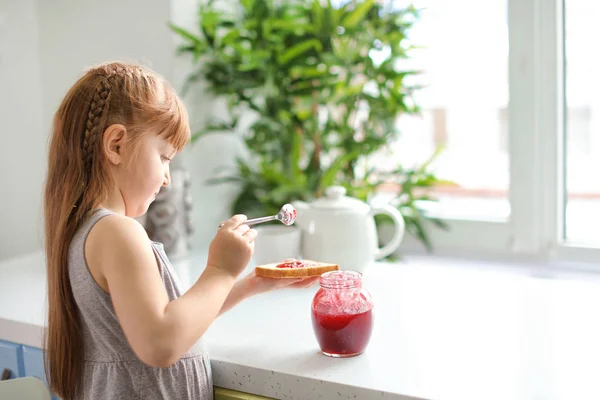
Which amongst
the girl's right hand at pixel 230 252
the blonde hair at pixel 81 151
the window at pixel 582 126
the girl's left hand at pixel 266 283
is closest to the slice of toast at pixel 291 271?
the girl's left hand at pixel 266 283

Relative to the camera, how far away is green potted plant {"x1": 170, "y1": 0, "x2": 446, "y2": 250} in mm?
1746

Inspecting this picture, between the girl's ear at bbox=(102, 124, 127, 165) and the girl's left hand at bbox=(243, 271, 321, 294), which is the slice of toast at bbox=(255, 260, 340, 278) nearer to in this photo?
the girl's left hand at bbox=(243, 271, 321, 294)

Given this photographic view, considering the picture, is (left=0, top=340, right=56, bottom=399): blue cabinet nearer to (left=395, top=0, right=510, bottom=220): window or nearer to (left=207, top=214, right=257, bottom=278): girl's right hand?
(left=207, top=214, right=257, bottom=278): girl's right hand

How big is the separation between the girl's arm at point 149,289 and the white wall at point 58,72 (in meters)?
0.90

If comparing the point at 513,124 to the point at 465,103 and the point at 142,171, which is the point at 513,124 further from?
the point at 142,171

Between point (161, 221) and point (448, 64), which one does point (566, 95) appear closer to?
point (448, 64)

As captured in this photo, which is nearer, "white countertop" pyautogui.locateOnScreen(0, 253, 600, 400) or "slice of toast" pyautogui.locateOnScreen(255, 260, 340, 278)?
"white countertop" pyautogui.locateOnScreen(0, 253, 600, 400)

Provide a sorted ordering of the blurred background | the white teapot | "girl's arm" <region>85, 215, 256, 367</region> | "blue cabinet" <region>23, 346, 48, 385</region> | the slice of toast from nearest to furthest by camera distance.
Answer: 1. "girl's arm" <region>85, 215, 256, 367</region>
2. the slice of toast
3. "blue cabinet" <region>23, 346, 48, 385</region>
4. the white teapot
5. the blurred background

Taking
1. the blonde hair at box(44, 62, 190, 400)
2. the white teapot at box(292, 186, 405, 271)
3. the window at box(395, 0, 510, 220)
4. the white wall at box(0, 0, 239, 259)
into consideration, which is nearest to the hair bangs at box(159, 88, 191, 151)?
the blonde hair at box(44, 62, 190, 400)

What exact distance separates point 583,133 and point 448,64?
39cm

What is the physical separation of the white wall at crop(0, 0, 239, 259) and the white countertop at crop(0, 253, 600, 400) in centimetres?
43

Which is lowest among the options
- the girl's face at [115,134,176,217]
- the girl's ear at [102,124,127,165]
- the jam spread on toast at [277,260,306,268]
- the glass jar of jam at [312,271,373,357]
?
the glass jar of jam at [312,271,373,357]

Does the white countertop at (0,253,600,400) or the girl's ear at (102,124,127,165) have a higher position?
the girl's ear at (102,124,127,165)

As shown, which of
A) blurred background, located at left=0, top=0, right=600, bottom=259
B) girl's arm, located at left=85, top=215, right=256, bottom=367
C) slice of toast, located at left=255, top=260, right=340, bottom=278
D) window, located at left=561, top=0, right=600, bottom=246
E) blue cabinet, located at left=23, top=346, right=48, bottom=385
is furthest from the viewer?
blurred background, located at left=0, top=0, right=600, bottom=259
